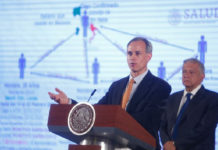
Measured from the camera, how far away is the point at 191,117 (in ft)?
13.2

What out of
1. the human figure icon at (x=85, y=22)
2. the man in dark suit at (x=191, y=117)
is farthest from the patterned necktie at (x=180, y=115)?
the human figure icon at (x=85, y=22)

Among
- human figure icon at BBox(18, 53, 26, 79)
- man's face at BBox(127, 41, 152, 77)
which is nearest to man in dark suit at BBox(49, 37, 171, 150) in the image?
man's face at BBox(127, 41, 152, 77)

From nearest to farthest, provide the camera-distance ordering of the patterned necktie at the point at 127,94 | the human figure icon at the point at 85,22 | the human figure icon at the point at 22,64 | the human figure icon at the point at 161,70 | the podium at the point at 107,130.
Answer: the podium at the point at 107,130, the patterned necktie at the point at 127,94, the human figure icon at the point at 161,70, the human figure icon at the point at 85,22, the human figure icon at the point at 22,64

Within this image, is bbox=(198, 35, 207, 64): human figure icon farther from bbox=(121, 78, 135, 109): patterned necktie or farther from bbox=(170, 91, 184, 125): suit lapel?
bbox=(121, 78, 135, 109): patterned necktie

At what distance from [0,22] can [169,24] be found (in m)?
2.17

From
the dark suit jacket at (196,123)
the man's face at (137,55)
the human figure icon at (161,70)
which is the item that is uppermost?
the man's face at (137,55)

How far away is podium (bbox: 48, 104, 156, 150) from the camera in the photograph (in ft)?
9.41

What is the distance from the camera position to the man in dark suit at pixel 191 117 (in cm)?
390

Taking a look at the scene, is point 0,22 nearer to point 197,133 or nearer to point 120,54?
point 120,54

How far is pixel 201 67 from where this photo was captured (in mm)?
4215

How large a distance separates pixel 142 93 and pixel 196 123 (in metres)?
0.61

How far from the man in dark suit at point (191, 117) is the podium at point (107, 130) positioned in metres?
0.75

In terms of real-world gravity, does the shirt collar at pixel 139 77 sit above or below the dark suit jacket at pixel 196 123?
above

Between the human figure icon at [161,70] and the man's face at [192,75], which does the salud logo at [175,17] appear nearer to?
the human figure icon at [161,70]
